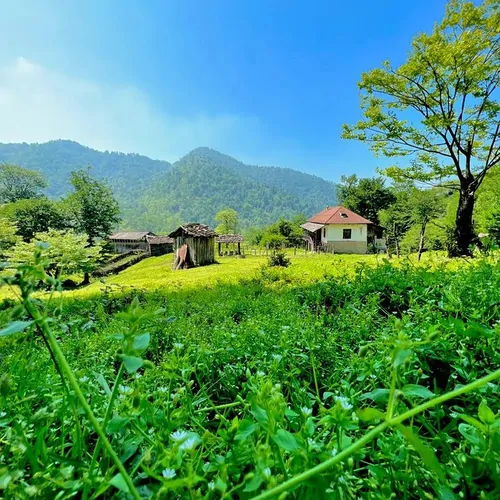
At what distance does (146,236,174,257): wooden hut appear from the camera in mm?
37000

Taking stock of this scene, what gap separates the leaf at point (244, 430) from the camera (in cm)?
60

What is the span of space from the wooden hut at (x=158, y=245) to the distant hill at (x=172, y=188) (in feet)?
154

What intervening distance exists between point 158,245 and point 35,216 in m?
14.1

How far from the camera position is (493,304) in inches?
64.0

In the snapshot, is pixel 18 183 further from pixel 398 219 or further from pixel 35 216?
pixel 398 219

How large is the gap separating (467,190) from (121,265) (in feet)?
95.5

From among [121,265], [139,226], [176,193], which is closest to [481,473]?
[121,265]

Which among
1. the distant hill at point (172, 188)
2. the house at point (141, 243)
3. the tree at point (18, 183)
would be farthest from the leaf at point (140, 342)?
the distant hill at point (172, 188)

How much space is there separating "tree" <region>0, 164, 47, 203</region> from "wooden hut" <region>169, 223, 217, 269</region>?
38462 millimetres

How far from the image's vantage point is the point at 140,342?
51 centimetres

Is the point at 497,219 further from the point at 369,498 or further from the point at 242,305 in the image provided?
the point at 369,498

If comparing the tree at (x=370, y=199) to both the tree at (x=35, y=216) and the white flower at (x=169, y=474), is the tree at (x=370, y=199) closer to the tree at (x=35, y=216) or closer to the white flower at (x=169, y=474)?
the tree at (x=35, y=216)

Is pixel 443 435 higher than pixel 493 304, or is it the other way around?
pixel 493 304

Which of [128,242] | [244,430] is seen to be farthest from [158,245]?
[244,430]
